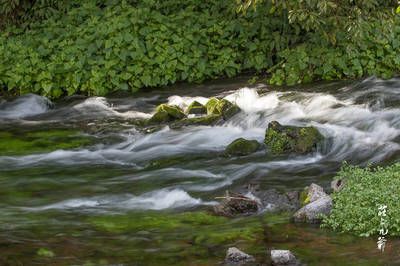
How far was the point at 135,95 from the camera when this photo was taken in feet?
49.1

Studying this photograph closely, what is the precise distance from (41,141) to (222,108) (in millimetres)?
3018

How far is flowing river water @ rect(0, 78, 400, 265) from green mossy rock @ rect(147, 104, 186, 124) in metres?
0.44

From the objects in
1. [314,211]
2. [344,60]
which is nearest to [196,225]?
[314,211]

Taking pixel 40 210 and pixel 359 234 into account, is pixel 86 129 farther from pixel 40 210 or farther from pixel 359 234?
pixel 359 234

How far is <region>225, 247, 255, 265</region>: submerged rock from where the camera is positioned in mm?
6211

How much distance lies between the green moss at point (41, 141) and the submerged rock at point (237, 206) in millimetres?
4322

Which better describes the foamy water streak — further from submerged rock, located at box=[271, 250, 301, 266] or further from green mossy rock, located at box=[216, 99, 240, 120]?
green mossy rock, located at box=[216, 99, 240, 120]

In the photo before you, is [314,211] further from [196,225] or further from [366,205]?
[196,225]

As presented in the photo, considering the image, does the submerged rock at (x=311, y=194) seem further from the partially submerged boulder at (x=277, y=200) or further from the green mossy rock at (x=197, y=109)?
the green mossy rock at (x=197, y=109)

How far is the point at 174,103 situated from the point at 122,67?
1.98 metres

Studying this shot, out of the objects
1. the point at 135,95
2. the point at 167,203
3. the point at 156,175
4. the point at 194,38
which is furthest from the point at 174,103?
the point at 167,203

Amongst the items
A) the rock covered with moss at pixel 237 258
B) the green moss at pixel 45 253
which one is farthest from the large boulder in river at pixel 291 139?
the green moss at pixel 45 253

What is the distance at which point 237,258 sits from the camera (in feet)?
20.4

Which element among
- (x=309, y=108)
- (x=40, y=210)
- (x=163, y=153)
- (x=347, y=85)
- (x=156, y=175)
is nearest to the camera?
(x=40, y=210)
